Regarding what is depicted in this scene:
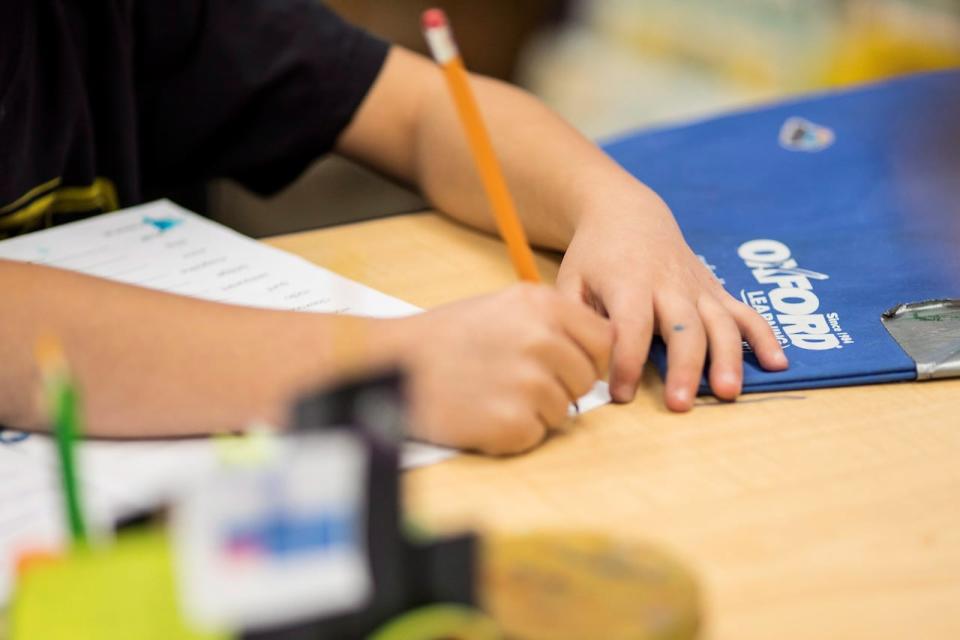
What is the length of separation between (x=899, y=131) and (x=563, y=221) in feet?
0.96

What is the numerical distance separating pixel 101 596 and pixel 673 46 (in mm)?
2000

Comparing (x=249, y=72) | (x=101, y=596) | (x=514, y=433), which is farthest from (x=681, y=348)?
(x=249, y=72)

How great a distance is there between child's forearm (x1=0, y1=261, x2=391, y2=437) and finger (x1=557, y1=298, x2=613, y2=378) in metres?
0.08

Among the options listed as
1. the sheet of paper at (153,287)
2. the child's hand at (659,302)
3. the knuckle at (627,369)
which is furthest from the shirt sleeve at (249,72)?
the knuckle at (627,369)

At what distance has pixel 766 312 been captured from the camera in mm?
673

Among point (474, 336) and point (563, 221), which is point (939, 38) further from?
point (474, 336)

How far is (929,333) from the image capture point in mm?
646

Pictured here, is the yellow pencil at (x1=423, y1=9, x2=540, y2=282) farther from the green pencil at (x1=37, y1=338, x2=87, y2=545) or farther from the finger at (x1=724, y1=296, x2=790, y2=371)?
the green pencil at (x1=37, y1=338, x2=87, y2=545)

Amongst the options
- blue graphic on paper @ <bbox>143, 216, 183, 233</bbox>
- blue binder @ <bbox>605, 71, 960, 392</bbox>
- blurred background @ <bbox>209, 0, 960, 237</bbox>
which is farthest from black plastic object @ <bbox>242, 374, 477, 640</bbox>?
blurred background @ <bbox>209, 0, 960, 237</bbox>

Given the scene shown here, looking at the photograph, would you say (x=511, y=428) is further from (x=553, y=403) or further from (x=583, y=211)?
(x=583, y=211)

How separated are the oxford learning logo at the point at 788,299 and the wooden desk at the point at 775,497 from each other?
0.15ft

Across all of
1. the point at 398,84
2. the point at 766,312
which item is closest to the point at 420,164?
the point at 398,84

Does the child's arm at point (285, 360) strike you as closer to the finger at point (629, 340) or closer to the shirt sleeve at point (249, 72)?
the finger at point (629, 340)

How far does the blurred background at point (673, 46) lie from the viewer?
1.86 metres
